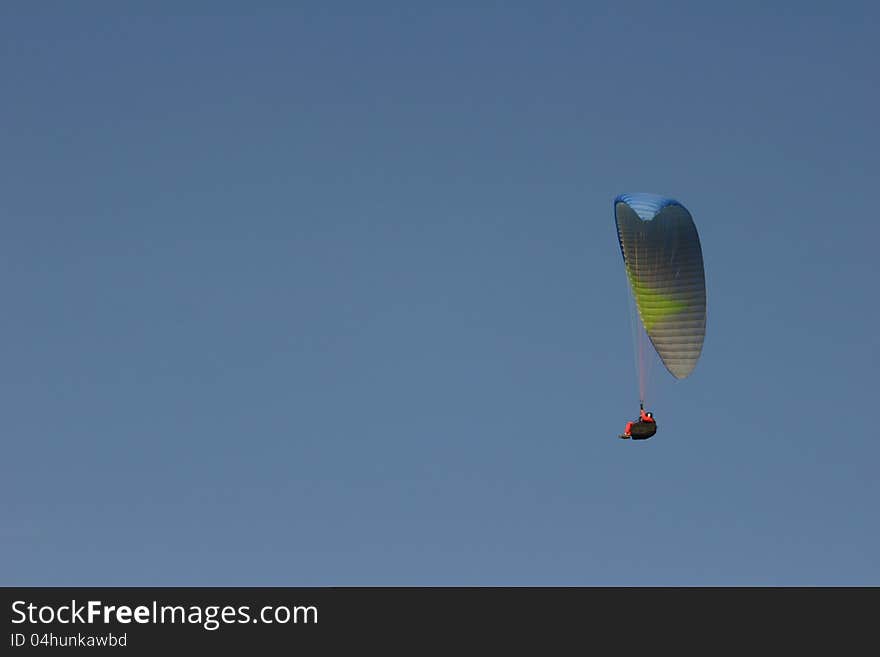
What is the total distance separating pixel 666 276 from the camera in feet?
525

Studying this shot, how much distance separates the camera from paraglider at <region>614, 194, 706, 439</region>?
517 ft

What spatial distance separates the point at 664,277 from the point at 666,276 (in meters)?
0.17

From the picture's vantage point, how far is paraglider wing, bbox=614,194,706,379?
518 feet

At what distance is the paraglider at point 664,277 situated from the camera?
157500 millimetres

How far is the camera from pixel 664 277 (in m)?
160

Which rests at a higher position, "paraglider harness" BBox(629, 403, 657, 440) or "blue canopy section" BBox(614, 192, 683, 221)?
"blue canopy section" BBox(614, 192, 683, 221)

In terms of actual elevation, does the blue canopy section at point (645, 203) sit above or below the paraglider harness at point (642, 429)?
above
